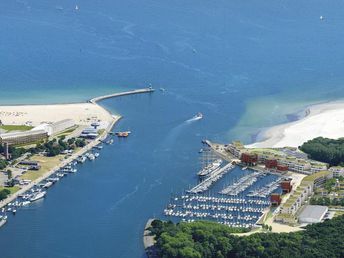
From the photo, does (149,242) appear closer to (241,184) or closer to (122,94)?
(241,184)

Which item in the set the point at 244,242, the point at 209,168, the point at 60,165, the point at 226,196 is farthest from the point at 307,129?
the point at 244,242

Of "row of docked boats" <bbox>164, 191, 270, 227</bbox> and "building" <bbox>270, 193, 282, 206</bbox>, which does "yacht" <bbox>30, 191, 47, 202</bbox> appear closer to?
"row of docked boats" <bbox>164, 191, 270, 227</bbox>

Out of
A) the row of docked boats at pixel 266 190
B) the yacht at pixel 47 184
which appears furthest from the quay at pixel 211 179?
the yacht at pixel 47 184

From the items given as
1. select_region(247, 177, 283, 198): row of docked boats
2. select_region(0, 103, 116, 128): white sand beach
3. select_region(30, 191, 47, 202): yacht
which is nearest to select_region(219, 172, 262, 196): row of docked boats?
select_region(247, 177, 283, 198): row of docked boats

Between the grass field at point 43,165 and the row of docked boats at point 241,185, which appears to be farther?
the grass field at point 43,165

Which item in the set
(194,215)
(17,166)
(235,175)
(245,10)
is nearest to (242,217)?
(194,215)

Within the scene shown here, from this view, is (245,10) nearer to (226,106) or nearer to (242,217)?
(226,106)

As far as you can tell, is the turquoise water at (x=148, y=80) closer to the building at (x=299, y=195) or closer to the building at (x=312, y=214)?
the building at (x=299, y=195)
